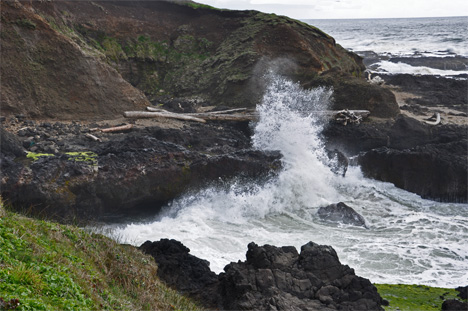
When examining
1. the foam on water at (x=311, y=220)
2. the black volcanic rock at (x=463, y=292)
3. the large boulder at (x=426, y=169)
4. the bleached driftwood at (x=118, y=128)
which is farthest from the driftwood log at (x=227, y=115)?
the black volcanic rock at (x=463, y=292)

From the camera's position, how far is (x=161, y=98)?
22.9 meters

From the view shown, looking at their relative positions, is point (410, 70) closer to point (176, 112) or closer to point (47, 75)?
point (176, 112)

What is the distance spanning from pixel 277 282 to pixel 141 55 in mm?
18941

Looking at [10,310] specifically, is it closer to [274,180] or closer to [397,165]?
[274,180]

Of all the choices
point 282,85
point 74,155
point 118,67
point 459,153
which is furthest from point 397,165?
point 118,67

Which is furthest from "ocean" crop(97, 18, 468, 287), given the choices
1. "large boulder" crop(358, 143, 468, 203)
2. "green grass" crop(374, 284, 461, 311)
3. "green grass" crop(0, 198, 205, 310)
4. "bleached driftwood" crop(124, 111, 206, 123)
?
"bleached driftwood" crop(124, 111, 206, 123)

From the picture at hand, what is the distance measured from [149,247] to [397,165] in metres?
10.5

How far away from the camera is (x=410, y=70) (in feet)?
144

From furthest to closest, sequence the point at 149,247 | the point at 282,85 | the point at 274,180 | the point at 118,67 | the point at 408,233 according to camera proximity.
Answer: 1. the point at 118,67
2. the point at 282,85
3. the point at 274,180
4. the point at 408,233
5. the point at 149,247

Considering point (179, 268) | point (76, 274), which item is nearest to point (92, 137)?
point (179, 268)

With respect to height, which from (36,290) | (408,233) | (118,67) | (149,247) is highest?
(118,67)

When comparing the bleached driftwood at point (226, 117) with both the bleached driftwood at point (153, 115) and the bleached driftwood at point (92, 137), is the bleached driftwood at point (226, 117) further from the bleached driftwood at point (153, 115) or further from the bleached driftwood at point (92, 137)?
the bleached driftwood at point (92, 137)

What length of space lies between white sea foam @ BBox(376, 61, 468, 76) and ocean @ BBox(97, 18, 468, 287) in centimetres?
2696

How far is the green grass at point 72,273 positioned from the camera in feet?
15.3
